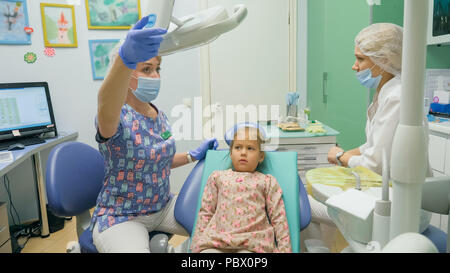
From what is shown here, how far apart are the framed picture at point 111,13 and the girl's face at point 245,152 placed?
5.68 feet

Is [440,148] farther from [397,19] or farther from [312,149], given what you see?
[397,19]

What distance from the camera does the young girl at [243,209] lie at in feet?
3.54

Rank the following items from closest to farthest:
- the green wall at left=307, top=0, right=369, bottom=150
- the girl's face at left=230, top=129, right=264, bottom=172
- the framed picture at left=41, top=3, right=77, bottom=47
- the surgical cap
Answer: the surgical cap
the girl's face at left=230, top=129, right=264, bottom=172
the green wall at left=307, top=0, right=369, bottom=150
the framed picture at left=41, top=3, right=77, bottom=47

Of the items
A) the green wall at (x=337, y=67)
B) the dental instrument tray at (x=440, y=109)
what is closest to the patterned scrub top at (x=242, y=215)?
A: the green wall at (x=337, y=67)

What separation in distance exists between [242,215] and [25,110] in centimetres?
196

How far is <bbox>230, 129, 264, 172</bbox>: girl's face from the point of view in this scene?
136 cm

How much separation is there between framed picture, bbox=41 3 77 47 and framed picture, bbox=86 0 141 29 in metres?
0.14

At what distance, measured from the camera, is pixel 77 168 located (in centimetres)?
132

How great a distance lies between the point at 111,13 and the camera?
265cm

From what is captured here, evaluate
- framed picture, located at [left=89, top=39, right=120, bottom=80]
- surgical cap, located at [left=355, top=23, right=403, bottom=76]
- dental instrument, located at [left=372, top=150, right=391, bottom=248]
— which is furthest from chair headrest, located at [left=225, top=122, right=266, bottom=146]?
framed picture, located at [left=89, top=39, right=120, bottom=80]

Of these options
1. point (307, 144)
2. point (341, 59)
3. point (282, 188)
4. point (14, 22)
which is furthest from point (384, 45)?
point (14, 22)

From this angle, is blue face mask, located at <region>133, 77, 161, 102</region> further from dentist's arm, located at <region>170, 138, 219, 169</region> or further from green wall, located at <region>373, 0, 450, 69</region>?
green wall, located at <region>373, 0, 450, 69</region>

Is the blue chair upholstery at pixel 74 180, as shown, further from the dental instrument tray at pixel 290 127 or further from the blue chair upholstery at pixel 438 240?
the dental instrument tray at pixel 290 127
